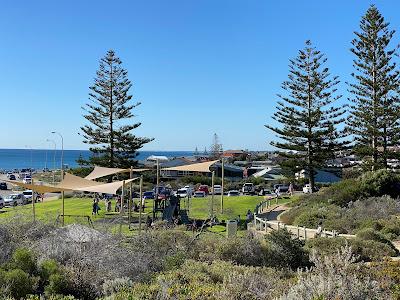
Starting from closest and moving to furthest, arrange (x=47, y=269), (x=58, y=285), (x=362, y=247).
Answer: (x=58, y=285)
(x=47, y=269)
(x=362, y=247)

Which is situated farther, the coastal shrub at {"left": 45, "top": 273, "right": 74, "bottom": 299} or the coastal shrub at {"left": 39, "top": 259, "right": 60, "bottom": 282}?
the coastal shrub at {"left": 39, "top": 259, "right": 60, "bottom": 282}

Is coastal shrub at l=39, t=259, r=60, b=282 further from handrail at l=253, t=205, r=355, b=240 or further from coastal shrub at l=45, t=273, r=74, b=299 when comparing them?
handrail at l=253, t=205, r=355, b=240

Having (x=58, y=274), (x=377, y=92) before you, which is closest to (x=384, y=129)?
(x=377, y=92)

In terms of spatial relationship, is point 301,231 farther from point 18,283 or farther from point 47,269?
point 18,283

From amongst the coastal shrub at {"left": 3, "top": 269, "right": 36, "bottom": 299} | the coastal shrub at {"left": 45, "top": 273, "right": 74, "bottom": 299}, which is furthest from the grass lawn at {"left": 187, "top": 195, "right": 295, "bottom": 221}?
the coastal shrub at {"left": 3, "top": 269, "right": 36, "bottom": 299}

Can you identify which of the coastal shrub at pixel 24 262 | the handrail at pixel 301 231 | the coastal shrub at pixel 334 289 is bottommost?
the handrail at pixel 301 231

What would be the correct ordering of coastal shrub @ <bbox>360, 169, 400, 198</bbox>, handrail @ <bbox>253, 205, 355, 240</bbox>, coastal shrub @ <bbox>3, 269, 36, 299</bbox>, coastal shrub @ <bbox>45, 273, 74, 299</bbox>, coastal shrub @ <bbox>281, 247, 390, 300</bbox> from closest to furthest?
coastal shrub @ <bbox>281, 247, 390, 300</bbox>, coastal shrub @ <bbox>3, 269, 36, 299</bbox>, coastal shrub @ <bbox>45, 273, 74, 299</bbox>, handrail @ <bbox>253, 205, 355, 240</bbox>, coastal shrub @ <bbox>360, 169, 400, 198</bbox>

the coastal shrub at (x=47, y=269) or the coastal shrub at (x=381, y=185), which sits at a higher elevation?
the coastal shrub at (x=381, y=185)

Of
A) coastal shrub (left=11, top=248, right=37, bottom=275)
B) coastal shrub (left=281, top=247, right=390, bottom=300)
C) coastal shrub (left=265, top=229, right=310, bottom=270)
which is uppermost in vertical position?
coastal shrub (left=281, top=247, right=390, bottom=300)

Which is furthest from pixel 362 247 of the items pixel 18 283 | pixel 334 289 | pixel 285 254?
pixel 18 283

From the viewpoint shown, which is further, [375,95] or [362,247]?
[375,95]

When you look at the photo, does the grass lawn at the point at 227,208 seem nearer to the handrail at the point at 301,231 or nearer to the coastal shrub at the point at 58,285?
the handrail at the point at 301,231

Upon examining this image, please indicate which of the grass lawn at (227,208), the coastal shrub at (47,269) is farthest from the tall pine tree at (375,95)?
the coastal shrub at (47,269)

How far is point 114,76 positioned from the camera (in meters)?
41.2
